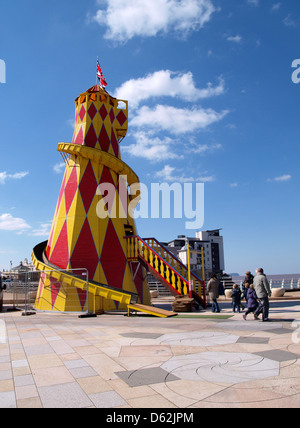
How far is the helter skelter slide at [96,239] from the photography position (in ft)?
51.3

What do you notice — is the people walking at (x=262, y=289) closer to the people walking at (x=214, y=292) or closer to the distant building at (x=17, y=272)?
the people walking at (x=214, y=292)

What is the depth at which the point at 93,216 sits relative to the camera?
55.0 ft

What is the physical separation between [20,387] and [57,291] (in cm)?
1151

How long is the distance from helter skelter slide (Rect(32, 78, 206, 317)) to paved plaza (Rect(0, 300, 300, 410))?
612 cm

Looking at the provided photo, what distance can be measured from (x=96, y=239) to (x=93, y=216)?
1.24m

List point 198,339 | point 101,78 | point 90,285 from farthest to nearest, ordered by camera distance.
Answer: point 101,78 < point 90,285 < point 198,339

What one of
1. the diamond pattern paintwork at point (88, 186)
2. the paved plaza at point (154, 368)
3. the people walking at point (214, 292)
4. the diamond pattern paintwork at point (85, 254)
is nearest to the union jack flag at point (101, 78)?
the diamond pattern paintwork at point (88, 186)

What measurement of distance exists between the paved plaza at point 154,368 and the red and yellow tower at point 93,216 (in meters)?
6.65

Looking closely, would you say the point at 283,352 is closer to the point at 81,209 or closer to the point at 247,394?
the point at 247,394

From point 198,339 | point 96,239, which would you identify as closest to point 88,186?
point 96,239

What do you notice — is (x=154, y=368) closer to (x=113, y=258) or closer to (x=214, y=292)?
(x=214, y=292)
